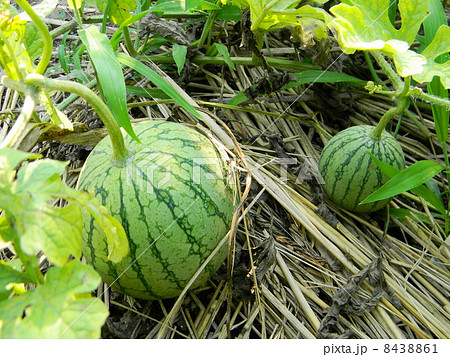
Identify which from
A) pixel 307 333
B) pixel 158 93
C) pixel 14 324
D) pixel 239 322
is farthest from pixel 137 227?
pixel 158 93

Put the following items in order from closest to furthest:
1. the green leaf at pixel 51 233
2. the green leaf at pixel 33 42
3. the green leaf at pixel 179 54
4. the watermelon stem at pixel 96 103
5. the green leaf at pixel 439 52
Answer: the green leaf at pixel 51 233
the watermelon stem at pixel 96 103
the green leaf at pixel 439 52
the green leaf at pixel 33 42
the green leaf at pixel 179 54

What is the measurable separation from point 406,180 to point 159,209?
1.10 metres

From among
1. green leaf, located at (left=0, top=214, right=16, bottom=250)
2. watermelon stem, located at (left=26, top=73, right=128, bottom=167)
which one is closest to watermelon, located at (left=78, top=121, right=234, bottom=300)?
watermelon stem, located at (left=26, top=73, right=128, bottom=167)

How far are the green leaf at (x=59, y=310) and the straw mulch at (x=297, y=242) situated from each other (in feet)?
1.88

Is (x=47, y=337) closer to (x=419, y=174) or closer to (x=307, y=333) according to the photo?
(x=307, y=333)

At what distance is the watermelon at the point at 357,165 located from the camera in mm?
2059

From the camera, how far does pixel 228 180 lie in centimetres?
166

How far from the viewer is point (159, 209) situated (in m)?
1.46

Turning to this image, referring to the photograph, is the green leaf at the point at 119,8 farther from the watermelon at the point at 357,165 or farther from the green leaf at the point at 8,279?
the green leaf at the point at 8,279

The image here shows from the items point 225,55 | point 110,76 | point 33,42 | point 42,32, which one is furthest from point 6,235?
point 225,55

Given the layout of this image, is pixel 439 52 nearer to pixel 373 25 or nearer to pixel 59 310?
pixel 373 25

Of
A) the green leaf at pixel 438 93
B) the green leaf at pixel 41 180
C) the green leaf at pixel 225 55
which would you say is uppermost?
the green leaf at pixel 41 180

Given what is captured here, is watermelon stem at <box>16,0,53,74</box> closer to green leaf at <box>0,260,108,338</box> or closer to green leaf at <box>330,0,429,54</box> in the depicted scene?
green leaf at <box>0,260,108,338</box>

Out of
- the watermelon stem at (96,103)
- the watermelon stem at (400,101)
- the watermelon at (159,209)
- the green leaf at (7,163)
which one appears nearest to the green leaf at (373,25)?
the watermelon stem at (400,101)
